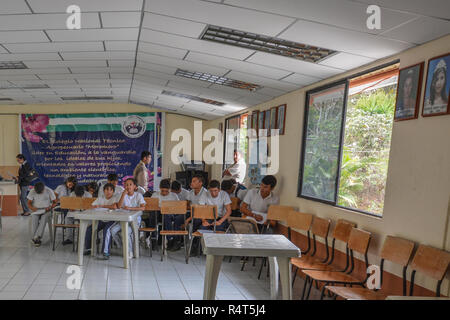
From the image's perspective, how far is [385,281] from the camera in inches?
119

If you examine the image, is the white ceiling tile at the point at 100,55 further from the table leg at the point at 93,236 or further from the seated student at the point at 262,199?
the seated student at the point at 262,199

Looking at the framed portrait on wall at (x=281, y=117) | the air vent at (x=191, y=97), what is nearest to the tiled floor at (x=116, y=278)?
the framed portrait on wall at (x=281, y=117)

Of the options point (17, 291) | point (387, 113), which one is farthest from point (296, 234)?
point (17, 291)

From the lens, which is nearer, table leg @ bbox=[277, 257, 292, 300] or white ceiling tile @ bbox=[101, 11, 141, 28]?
table leg @ bbox=[277, 257, 292, 300]

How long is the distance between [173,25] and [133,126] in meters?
7.26

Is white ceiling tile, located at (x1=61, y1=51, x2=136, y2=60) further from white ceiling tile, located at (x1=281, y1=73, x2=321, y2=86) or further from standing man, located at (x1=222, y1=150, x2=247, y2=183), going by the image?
standing man, located at (x1=222, y1=150, x2=247, y2=183)

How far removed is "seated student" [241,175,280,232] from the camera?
5184 millimetres

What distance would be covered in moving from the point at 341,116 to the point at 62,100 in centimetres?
820

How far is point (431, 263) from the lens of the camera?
2449 mm

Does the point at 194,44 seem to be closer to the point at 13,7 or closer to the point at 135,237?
the point at 13,7

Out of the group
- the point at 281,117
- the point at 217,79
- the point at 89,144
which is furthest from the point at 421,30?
the point at 89,144

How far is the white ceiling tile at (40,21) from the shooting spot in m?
3.18

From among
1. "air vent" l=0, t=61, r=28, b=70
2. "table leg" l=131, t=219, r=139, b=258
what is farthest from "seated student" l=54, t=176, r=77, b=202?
"air vent" l=0, t=61, r=28, b=70

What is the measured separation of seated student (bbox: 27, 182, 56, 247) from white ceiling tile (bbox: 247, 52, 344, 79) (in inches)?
172
